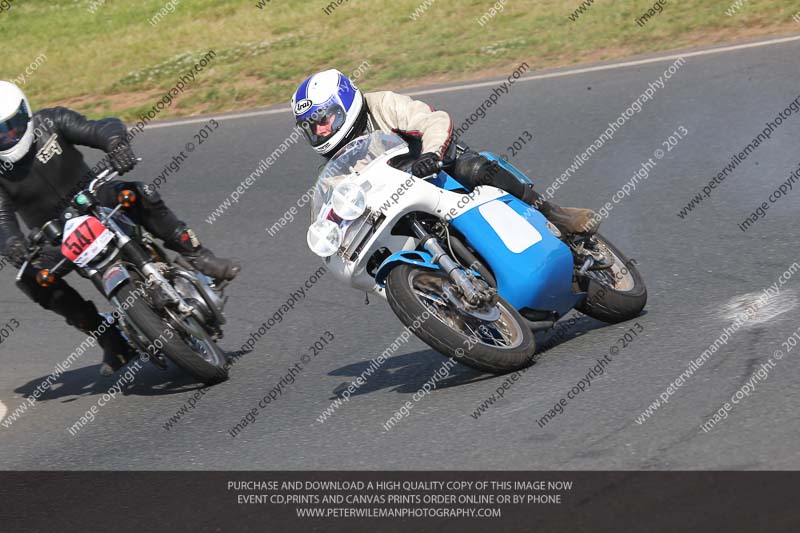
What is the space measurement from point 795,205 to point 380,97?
339 cm

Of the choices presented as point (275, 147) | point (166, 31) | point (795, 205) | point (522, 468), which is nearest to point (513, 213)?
point (522, 468)

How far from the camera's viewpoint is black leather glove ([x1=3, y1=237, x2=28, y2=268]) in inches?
278

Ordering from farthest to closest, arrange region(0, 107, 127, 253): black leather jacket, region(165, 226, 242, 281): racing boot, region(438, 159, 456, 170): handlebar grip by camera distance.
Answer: region(165, 226, 242, 281): racing boot
region(0, 107, 127, 253): black leather jacket
region(438, 159, 456, 170): handlebar grip

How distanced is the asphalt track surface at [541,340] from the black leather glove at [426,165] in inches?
43.6

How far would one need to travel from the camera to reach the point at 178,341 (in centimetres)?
668

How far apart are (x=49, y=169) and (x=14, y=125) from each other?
0.36 meters

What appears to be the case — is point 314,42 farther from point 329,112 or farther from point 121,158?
point 329,112

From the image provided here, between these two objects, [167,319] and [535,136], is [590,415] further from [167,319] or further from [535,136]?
[535,136]

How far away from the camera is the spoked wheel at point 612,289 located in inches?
261

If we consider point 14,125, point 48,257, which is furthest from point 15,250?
point 14,125

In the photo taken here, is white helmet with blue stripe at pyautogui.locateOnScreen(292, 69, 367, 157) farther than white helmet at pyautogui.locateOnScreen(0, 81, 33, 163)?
No

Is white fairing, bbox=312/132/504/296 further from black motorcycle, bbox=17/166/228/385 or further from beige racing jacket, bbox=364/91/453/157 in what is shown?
black motorcycle, bbox=17/166/228/385

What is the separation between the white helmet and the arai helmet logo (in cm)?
176

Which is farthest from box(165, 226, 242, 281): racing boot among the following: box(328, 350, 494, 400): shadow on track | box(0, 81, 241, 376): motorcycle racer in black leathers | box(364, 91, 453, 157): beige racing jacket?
box(364, 91, 453, 157): beige racing jacket
